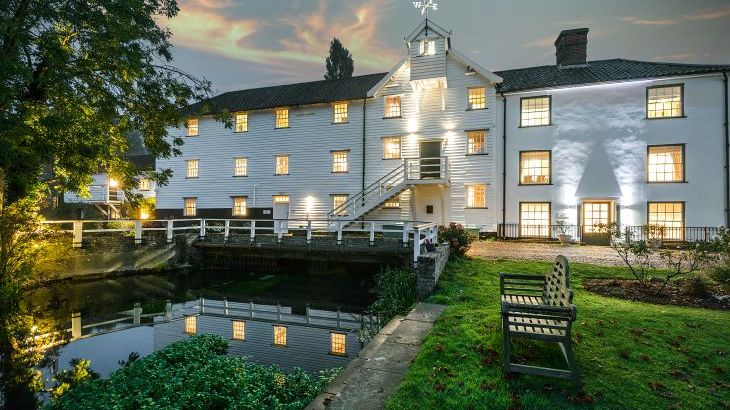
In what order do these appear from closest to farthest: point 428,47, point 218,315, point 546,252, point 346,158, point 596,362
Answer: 1. point 596,362
2. point 218,315
3. point 546,252
4. point 428,47
5. point 346,158

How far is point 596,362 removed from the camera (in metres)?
4.88

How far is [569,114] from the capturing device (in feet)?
64.7

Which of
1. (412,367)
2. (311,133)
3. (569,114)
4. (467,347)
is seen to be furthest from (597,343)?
(311,133)

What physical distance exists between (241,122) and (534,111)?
20.4m

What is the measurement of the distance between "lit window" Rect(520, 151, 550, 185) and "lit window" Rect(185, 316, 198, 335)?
18.2 meters

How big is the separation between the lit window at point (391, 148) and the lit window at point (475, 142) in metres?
4.39

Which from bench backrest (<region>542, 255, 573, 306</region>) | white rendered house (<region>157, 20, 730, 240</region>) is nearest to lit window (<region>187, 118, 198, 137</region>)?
white rendered house (<region>157, 20, 730, 240</region>)

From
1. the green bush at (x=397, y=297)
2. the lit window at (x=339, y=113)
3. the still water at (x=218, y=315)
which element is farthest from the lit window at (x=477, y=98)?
the green bush at (x=397, y=297)

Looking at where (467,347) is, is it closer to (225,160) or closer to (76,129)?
(76,129)

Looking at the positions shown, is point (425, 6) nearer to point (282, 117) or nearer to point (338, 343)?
point (282, 117)

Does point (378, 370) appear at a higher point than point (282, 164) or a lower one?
lower

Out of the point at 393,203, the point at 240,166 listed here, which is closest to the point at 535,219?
the point at 393,203

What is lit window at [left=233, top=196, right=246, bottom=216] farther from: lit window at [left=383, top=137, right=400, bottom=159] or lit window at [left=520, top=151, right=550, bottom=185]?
lit window at [left=520, top=151, right=550, bottom=185]

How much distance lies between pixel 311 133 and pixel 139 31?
13073 millimetres
